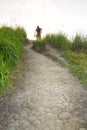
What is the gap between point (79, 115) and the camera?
5.46 metres

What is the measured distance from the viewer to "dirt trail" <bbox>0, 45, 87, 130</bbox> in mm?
5059

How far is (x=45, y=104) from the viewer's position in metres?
5.95

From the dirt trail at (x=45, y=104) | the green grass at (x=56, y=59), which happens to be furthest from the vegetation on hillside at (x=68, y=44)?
the dirt trail at (x=45, y=104)

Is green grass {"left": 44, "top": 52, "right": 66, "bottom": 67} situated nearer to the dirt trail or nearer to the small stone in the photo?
the dirt trail

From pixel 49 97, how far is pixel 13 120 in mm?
1478

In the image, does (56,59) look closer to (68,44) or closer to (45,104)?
(68,44)

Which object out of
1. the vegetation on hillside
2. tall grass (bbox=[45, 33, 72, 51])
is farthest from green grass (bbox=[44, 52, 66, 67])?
tall grass (bbox=[45, 33, 72, 51])

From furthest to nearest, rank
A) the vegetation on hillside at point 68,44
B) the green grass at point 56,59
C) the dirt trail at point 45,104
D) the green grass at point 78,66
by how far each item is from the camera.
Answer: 1. the vegetation on hillside at point 68,44
2. the green grass at point 56,59
3. the green grass at point 78,66
4. the dirt trail at point 45,104

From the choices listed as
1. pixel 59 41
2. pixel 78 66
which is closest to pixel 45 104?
pixel 78 66

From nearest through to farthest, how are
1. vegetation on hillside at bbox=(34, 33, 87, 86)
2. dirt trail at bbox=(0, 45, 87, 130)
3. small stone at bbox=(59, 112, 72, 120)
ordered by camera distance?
dirt trail at bbox=(0, 45, 87, 130) → small stone at bbox=(59, 112, 72, 120) → vegetation on hillside at bbox=(34, 33, 87, 86)

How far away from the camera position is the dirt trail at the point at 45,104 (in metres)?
5.06

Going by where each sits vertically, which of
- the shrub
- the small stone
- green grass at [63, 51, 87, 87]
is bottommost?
the small stone

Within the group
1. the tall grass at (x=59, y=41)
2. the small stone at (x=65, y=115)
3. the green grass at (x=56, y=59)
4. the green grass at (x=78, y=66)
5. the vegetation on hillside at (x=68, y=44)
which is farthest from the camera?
the tall grass at (x=59, y=41)

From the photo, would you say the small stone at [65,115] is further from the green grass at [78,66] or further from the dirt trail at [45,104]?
the green grass at [78,66]
